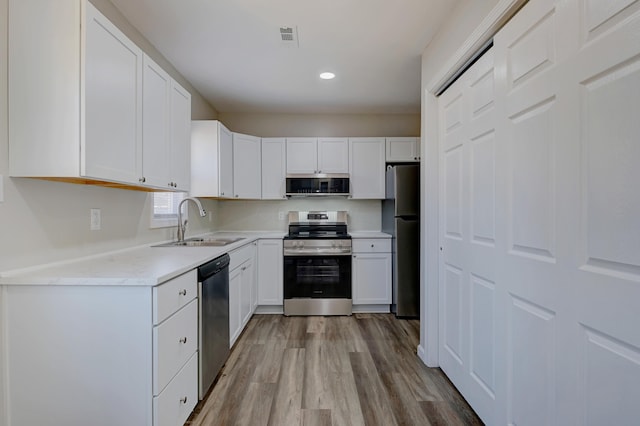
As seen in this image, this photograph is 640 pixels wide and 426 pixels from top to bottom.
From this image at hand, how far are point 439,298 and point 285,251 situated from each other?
1.83 meters

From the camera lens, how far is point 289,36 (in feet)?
7.70

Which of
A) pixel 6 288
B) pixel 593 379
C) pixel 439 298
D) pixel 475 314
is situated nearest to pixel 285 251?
pixel 439 298

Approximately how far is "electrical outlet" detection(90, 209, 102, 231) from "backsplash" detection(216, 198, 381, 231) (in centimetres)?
231

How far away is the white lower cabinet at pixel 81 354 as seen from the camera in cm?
133

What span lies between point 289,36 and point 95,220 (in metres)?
1.83

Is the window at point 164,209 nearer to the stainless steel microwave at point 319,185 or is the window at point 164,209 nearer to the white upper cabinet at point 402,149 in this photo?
the stainless steel microwave at point 319,185

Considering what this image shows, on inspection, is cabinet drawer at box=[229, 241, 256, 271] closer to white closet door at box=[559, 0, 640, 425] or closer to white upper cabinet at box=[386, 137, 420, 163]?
white upper cabinet at box=[386, 137, 420, 163]

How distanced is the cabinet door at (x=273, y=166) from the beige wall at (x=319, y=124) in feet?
1.16

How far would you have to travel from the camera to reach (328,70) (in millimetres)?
2957

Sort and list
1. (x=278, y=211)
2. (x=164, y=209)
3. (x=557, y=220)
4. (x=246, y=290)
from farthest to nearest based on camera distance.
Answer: (x=278, y=211)
(x=246, y=290)
(x=164, y=209)
(x=557, y=220)

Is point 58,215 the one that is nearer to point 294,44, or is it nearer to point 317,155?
point 294,44

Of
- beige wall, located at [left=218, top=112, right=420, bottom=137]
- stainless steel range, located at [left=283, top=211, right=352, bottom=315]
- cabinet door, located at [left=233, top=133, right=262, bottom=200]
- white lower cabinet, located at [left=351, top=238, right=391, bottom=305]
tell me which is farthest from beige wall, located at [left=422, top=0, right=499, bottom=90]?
cabinet door, located at [left=233, top=133, right=262, bottom=200]

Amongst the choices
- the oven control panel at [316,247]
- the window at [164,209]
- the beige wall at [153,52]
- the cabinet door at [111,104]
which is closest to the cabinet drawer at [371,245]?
the oven control panel at [316,247]

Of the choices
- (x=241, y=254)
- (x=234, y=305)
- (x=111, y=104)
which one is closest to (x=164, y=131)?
(x=111, y=104)
